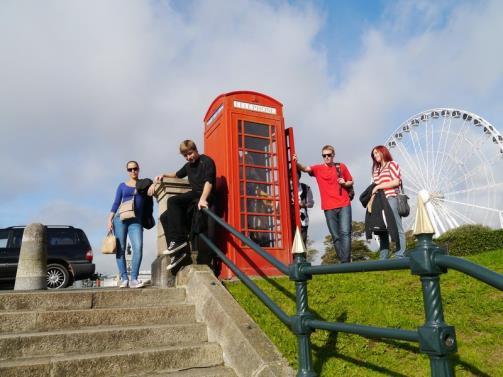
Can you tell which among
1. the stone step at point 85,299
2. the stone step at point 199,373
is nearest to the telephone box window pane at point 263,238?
the stone step at point 85,299

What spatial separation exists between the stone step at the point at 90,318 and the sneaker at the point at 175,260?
803 millimetres

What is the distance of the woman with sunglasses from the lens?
5.89 metres

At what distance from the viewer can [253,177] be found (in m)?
6.51

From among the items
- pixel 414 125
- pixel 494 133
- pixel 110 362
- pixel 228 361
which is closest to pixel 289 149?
pixel 228 361

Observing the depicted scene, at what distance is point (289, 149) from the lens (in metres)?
6.91

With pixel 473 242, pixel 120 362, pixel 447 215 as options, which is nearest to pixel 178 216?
pixel 120 362

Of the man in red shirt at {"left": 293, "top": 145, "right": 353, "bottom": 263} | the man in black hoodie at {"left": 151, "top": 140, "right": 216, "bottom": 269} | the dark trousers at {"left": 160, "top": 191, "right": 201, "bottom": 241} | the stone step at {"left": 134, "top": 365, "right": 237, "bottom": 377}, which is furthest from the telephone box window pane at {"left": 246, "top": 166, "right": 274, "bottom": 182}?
the stone step at {"left": 134, "top": 365, "right": 237, "bottom": 377}

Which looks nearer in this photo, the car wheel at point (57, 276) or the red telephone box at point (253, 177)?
the red telephone box at point (253, 177)

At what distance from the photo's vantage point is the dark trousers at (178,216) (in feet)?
17.6

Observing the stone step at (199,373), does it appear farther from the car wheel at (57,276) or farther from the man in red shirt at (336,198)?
the car wheel at (57,276)

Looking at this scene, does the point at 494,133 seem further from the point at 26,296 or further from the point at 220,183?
the point at 26,296

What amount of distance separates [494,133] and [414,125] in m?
6.06

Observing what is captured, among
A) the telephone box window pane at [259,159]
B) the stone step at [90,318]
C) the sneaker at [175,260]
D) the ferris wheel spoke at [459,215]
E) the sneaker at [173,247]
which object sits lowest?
the stone step at [90,318]

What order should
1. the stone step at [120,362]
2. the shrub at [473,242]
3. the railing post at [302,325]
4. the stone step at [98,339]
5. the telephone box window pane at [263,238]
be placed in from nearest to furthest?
the railing post at [302,325], the stone step at [120,362], the stone step at [98,339], the telephone box window pane at [263,238], the shrub at [473,242]
